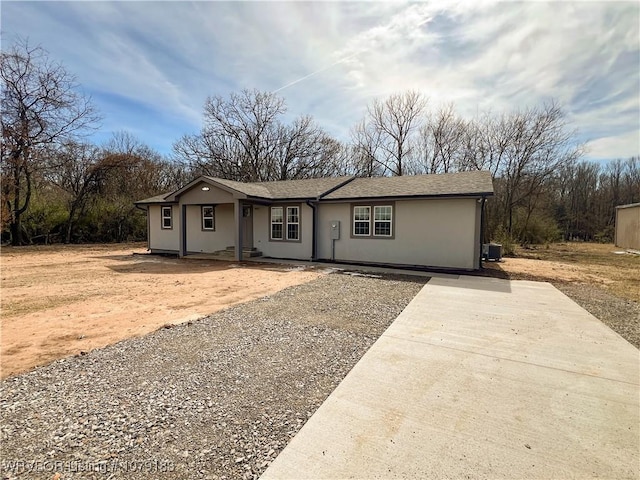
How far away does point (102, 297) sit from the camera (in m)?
6.74

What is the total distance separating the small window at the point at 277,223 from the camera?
44.2ft

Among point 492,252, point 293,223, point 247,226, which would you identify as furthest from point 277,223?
point 492,252

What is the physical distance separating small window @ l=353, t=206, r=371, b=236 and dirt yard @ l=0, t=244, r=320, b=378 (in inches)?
118

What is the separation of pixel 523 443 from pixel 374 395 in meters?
1.18

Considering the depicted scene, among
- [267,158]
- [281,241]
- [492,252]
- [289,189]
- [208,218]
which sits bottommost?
[492,252]

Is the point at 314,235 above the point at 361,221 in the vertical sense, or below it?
below

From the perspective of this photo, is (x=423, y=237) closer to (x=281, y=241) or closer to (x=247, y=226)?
(x=281, y=241)

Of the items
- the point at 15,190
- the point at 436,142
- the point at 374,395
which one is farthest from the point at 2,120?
the point at 436,142

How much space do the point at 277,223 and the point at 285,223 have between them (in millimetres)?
424

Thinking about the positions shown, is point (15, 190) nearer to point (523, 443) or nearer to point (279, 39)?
point (279, 39)

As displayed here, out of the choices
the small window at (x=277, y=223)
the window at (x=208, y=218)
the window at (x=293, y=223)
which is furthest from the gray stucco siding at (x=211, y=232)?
the window at (x=293, y=223)

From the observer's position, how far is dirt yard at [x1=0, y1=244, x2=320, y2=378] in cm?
426

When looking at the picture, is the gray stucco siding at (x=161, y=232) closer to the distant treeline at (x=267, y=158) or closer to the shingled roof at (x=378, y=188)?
the shingled roof at (x=378, y=188)

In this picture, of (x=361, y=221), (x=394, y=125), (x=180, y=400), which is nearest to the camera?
(x=180, y=400)
